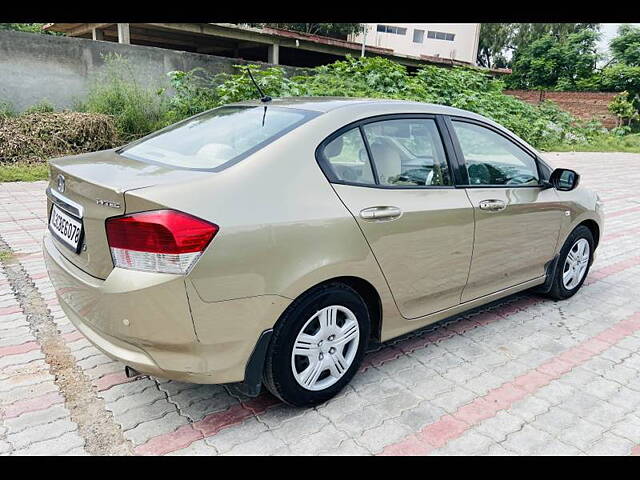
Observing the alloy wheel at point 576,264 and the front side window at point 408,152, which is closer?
the front side window at point 408,152

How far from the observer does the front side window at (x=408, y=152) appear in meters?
2.84

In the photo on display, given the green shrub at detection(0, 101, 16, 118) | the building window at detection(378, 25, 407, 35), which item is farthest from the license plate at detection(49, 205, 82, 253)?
the building window at detection(378, 25, 407, 35)

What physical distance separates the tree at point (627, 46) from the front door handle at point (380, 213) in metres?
38.4

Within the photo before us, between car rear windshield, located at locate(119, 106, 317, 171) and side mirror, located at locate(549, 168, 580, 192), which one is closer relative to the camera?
car rear windshield, located at locate(119, 106, 317, 171)

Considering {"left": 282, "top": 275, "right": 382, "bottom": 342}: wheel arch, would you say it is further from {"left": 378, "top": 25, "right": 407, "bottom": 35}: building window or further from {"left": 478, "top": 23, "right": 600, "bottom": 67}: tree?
{"left": 478, "top": 23, "right": 600, "bottom": 67}: tree

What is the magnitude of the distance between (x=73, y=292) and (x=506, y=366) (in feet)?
8.43

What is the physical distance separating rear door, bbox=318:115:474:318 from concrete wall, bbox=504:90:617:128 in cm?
2787

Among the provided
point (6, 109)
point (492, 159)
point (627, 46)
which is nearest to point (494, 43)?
point (627, 46)

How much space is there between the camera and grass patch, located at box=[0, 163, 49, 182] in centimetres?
836

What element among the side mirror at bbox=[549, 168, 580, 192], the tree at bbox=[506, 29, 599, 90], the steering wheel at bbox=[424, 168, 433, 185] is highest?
the tree at bbox=[506, 29, 599, 90]

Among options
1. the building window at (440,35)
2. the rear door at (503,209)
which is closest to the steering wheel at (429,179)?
the rear door at (503,209)

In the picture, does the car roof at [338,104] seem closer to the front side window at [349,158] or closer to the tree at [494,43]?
the front side window at [349,158]

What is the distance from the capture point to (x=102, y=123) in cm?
996

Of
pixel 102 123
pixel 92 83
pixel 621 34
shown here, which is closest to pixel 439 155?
pixel 102 123
